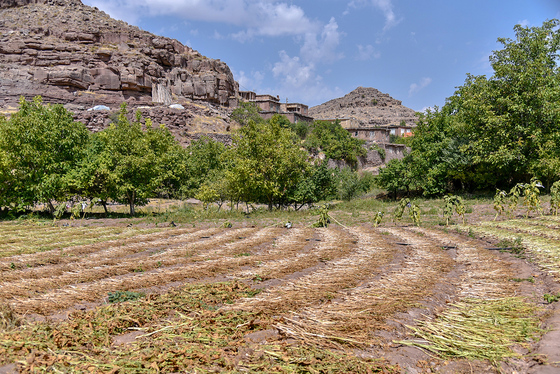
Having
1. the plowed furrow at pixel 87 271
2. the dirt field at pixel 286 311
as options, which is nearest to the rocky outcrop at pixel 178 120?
the plowed furrow at pixel 87 271

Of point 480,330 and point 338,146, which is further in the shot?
point 338,146

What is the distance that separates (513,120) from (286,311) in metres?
27.5

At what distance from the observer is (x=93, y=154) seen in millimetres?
24625

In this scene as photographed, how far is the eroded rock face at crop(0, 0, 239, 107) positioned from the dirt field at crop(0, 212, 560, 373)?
56.5 metres

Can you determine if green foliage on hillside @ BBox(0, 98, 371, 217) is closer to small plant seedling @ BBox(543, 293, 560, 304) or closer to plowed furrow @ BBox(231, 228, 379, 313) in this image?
plowed furrow @ BBox(231, 228, 379, 313)

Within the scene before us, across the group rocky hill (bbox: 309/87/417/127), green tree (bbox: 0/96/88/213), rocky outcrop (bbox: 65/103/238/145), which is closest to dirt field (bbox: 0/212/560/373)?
green tree (bbox: 0/96/88/213)

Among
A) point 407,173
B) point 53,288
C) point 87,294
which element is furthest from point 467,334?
point 407,173

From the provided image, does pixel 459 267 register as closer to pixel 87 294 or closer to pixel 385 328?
pixel 385 328

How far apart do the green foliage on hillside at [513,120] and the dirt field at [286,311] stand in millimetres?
18514

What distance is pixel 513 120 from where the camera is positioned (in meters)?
26.4

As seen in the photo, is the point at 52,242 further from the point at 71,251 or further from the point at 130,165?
the point at 130,165

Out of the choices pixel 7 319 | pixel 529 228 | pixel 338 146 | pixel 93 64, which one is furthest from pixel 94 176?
pixel 93 64

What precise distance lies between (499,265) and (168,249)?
8.56 meters

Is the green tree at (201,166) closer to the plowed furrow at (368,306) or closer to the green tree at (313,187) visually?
the green tree at (313,187)
